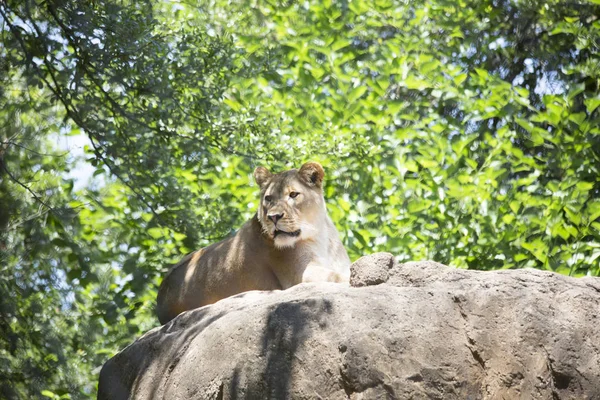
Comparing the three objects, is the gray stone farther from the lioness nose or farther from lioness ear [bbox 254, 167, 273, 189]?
lioness ear [bbox 254, 167, 273, 189]

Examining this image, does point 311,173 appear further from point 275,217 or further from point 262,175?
point 275,217

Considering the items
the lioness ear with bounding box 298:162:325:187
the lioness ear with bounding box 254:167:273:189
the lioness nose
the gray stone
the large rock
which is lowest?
the large rock

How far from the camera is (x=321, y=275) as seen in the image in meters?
7.42

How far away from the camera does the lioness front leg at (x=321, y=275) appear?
7.25m

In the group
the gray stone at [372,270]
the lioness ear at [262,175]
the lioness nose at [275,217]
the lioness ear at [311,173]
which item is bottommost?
the gray stone at [372,270]

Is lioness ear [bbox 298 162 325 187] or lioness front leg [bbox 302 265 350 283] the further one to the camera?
lioness ear [bbox 298 162 325 187]

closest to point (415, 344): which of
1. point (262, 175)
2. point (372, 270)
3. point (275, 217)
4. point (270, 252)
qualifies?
point (372, 270)

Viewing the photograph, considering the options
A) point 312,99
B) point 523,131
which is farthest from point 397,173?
point 523,131

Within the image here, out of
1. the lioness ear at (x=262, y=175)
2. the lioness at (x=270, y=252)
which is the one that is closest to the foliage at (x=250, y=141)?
the lioness at (x=270, y=252)

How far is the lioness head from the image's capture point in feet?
25.6

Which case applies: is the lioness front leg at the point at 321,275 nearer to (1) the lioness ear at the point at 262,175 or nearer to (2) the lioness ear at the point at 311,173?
(2) the lioness ear at the point at 311,173

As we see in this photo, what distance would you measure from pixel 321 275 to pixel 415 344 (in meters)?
2.13

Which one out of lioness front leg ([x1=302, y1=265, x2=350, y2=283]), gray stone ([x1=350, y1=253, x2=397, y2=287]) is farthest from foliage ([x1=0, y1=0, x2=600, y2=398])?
gray stone ([x1=350, y1=253, x2=397, y2=287])

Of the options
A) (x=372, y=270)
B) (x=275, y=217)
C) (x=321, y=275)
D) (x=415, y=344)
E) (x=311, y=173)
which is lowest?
(x=415, y=344)
